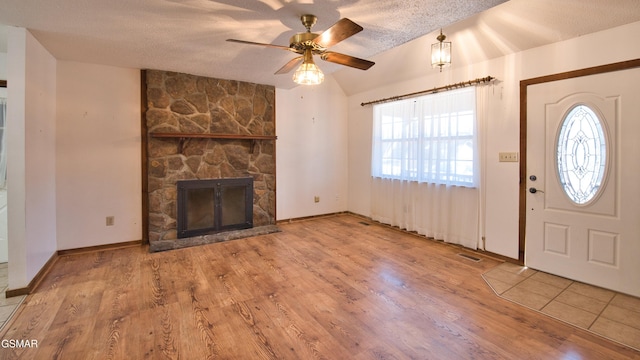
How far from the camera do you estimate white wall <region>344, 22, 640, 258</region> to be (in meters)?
2.63

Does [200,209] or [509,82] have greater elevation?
[509,82]

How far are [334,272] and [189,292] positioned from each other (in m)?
1.44

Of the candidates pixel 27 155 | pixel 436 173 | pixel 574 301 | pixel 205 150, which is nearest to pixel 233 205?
pixel 205 150

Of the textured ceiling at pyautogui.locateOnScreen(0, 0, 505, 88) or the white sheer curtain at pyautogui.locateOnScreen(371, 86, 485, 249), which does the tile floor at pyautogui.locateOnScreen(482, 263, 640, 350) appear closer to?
the white sheer curtain at pyautogui.locateOnScreen(371, 86, 485, 249)

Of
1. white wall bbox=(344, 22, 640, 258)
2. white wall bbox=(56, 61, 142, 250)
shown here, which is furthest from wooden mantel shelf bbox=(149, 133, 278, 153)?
white wall bbox=(344, 22, 640, 258)

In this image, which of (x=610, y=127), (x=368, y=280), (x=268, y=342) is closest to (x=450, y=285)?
(x=368, y=280)

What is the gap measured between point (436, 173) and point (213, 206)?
3366 mm

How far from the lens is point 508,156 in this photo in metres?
3.34

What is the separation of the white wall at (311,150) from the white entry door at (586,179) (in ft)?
10.7

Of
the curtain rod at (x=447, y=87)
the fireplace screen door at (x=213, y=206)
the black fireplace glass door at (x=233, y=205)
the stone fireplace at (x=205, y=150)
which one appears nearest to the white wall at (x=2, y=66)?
the stone fireplace at (x=205, y=150)

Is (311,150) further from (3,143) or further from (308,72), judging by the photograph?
(3,143)

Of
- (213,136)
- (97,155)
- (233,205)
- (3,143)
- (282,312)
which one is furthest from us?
(233,205)

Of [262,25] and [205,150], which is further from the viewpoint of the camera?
[205,150]

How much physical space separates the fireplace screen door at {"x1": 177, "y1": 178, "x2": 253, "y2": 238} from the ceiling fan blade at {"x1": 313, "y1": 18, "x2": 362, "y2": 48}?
2.92 metres
